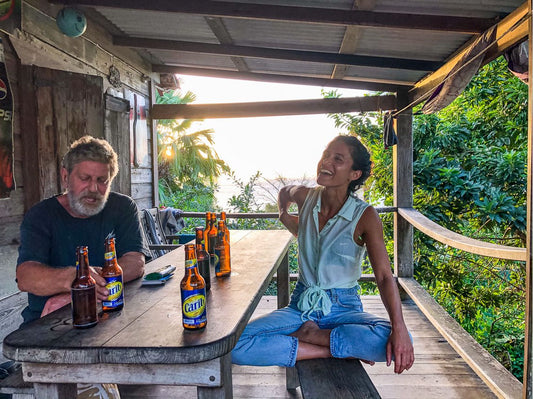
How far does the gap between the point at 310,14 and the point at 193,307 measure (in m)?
2.31

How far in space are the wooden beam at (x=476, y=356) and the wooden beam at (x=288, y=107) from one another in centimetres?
206

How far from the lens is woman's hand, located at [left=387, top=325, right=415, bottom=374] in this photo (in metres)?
1.54

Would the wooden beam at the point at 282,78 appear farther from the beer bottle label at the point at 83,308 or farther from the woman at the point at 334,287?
the beer bottle label at the point at 83,308

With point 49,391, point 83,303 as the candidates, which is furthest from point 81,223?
point 49,391

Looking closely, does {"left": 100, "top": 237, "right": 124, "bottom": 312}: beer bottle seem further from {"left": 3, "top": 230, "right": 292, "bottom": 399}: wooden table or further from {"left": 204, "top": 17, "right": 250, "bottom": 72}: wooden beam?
{"left": 204, "top": 17, "right": 250, "bottom": 72}: wooden beam

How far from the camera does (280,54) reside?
3889mm

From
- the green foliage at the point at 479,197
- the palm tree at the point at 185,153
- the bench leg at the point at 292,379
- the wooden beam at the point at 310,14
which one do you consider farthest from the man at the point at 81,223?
the palm tree at the point at 185,153

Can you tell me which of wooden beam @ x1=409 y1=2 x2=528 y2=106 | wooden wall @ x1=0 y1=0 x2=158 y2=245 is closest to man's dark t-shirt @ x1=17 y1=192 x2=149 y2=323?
wooden wall @ x1=0 y1=0 x2=158 y2=245

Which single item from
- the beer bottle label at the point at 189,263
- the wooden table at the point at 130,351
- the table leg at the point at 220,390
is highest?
the beer bottle label at the point at 189,263

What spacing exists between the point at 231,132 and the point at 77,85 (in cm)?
1252

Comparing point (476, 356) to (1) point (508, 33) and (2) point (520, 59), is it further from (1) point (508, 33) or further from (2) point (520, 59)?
(1) point (508, 33)

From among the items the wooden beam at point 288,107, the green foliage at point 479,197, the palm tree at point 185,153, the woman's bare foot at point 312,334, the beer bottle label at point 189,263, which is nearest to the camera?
the beer bottle label at point 189,263

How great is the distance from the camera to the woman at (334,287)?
1.58 metres

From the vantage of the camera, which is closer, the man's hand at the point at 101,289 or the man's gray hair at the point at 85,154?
the man's hand at the point at 101,289
